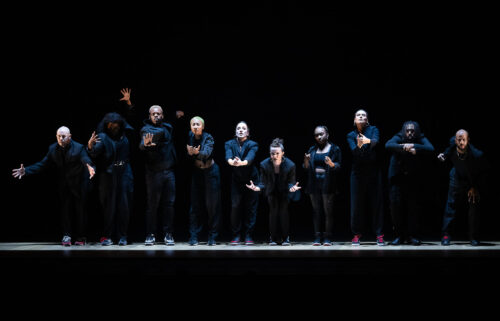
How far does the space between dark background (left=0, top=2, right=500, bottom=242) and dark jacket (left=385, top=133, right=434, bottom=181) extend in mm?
1404

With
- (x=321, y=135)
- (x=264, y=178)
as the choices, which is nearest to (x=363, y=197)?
(x=321, y=135)

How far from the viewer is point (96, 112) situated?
812 cm

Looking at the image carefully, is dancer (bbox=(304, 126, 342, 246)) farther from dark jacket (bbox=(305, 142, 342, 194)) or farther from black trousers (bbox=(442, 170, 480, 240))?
black trousers (bbox=(442, 170, 480, 240))

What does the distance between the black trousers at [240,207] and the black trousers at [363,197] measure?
1.34 metres

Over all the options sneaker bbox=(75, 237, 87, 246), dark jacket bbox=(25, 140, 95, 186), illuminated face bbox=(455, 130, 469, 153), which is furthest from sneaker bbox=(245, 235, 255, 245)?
illuminated face bbox=(455, 130, 469, 153)

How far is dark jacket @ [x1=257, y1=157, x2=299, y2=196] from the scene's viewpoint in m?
6.57

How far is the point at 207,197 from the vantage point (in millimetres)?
6734

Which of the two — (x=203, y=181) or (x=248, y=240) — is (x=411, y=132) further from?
(x=203, y=181)

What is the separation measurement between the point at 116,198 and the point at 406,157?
388cm

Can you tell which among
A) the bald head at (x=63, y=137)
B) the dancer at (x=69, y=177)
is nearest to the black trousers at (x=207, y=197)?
the dancer at (x=69, y=177)

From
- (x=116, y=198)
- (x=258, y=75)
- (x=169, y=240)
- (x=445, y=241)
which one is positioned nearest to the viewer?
(x=445, y=241)

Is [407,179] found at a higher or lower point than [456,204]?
higher

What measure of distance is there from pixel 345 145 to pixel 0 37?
576cm

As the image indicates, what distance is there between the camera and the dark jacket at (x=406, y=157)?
638 centimetres
